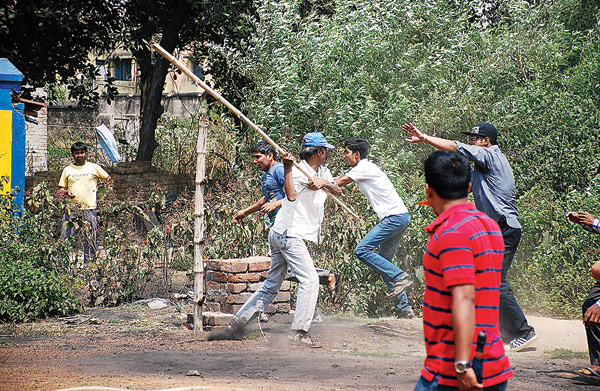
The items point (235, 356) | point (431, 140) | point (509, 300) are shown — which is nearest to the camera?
point (431, 140)

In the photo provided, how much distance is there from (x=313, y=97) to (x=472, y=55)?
341 cm

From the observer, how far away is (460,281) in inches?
106

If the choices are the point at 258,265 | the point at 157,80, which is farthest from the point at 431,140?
the point at 157,80

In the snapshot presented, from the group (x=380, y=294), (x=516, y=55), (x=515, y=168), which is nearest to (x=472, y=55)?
(x=516, y=55)

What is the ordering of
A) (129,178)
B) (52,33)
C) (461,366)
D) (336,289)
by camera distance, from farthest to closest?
(129,178) → (52,33) → (336,289) → (461,366)

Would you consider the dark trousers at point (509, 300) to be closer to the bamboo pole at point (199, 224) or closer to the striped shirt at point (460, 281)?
the bamboo pole at point (199, 224)

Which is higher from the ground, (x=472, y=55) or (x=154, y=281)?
(x=472, y=55)

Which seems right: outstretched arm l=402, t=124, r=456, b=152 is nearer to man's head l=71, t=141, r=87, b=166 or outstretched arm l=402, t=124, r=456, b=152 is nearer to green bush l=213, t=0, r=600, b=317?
green bush l=213, t=0, r=600, b=317

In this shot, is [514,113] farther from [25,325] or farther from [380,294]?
[25,325]

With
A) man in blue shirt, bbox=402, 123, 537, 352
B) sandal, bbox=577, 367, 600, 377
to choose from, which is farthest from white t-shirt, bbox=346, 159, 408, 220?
sandal, bbox=577, 367, 600, 377

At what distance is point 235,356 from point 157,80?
12234 mm

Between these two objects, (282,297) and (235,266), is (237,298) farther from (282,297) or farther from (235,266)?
(282,297)

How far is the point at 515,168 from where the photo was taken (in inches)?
414

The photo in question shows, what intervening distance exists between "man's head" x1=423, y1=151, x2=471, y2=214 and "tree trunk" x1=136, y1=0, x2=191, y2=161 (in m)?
14.2
